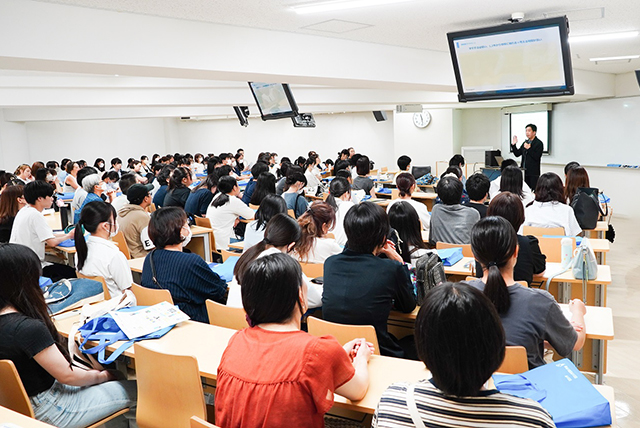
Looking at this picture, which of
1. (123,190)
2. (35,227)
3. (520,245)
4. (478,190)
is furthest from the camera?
(123,190)

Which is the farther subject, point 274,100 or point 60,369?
point 274,100

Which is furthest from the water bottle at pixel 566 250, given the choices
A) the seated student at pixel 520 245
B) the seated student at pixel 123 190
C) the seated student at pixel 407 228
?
the seated student at pixel 123 190

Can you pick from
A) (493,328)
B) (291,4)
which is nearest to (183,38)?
(291,4)

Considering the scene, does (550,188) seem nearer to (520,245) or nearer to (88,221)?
(520,245)

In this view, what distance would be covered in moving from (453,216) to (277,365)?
3305 mm

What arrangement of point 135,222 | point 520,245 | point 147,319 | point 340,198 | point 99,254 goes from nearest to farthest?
point 147,319 < point 520,245 < point 99,254 < point 135,222 < point 340,198

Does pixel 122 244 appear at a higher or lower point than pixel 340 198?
lower

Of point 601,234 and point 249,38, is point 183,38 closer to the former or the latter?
point 249,38

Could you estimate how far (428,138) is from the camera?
14727mm

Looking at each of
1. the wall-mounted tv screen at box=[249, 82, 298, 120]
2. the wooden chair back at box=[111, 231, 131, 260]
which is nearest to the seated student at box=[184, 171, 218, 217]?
the wall-mounted tv screen at box=[249, 82, 298, 120]

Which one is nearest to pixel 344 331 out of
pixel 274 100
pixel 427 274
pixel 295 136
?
pixel 427 274

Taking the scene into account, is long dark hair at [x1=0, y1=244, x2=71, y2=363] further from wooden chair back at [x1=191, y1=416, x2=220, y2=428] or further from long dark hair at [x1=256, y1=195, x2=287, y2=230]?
long dark hair at [x1=256, y1=195, x2=287, y2=230]

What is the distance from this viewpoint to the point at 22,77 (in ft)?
25.8

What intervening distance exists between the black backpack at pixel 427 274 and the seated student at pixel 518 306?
0.56 metres
